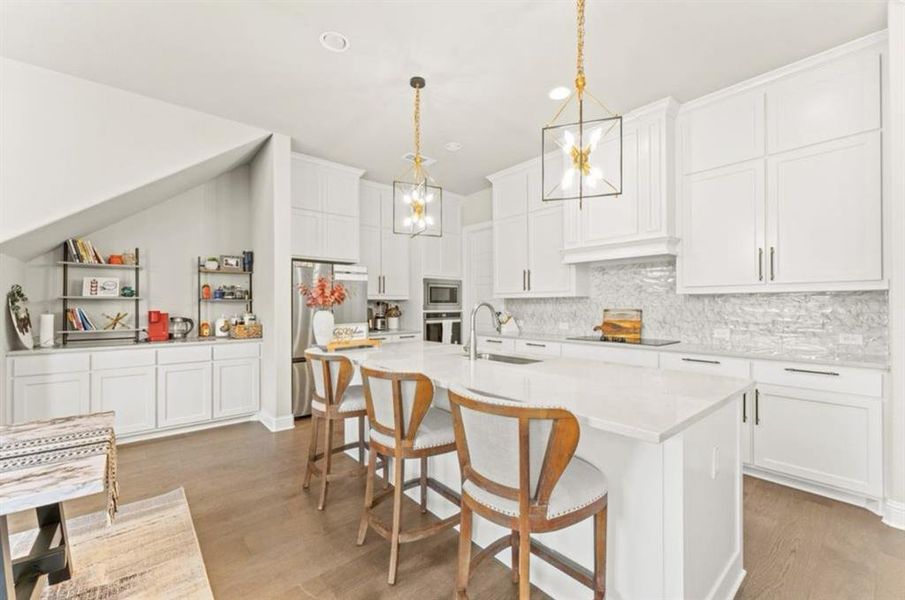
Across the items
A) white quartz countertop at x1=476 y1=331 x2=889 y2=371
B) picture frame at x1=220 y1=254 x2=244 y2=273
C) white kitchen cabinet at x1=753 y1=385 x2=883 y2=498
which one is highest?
picture frame at x1=220 y1=254 x2=244 y2=273

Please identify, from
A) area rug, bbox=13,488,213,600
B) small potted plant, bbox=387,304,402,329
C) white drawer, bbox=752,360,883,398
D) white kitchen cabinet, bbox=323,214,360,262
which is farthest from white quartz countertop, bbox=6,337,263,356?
white drawer, bbox=752,360,883,398

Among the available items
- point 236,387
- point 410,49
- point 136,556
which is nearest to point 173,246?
point 236,387

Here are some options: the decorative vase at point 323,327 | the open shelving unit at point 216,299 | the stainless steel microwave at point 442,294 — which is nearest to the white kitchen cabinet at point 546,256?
the stainless steel microwave at point 442,294

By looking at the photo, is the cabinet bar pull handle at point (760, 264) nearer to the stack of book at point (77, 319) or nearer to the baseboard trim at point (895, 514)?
the baseboard trim at point (895, 514)

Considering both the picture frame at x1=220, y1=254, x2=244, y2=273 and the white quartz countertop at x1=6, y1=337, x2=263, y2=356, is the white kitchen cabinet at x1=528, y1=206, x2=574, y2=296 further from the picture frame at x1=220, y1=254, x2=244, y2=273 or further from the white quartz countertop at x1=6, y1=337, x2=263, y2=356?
→ the picture frame at x1=220, y1=254, x2=244, y2=273

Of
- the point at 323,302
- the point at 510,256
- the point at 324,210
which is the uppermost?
the point at 324,210

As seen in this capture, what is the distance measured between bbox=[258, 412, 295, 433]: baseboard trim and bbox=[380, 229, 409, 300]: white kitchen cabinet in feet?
6.51

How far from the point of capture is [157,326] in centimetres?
400

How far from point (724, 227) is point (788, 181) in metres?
0.50

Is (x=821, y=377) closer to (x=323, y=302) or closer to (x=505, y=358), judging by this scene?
(x=505, y=358)

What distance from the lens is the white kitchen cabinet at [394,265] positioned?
5.48 metres

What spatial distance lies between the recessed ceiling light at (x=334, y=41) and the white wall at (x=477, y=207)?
11.4 feet

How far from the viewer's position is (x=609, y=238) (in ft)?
12.6

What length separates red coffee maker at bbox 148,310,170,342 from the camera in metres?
3.96
